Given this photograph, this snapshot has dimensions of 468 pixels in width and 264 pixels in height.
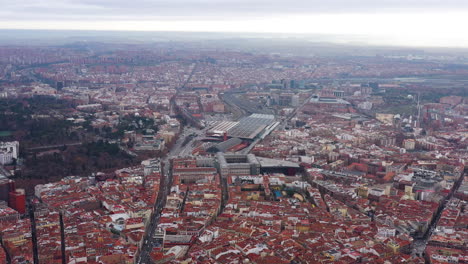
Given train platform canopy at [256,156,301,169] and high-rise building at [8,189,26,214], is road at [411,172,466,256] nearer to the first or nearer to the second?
train platform canopy at [256,156,301,169]

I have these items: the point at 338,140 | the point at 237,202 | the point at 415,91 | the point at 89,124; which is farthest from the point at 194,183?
the point at 415,91

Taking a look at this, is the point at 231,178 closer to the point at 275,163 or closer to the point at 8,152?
the point at 275,163

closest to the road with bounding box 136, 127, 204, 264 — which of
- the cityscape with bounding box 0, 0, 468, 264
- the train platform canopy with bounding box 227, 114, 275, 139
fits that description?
the cityscape with bounding box 0, 0, 468, 264

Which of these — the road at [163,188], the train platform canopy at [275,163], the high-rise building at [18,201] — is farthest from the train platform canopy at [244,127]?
the high-rise building at [18,201]

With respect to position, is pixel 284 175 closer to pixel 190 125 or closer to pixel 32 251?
pixel 32 251

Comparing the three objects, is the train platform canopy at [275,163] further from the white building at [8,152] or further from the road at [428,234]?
the white building at [8,152]
